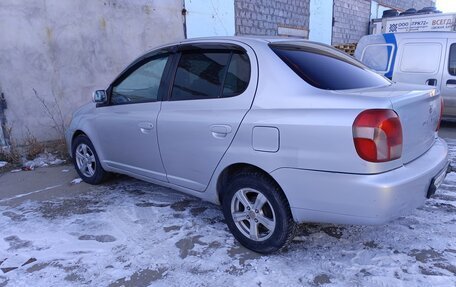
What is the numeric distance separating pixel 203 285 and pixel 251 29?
8.56m

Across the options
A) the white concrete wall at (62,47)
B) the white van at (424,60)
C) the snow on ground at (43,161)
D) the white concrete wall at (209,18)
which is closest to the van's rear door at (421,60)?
the white van at (424,60)

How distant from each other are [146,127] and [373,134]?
2.11m

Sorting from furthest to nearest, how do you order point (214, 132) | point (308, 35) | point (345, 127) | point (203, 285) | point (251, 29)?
1. point (308, 35)
2. point (251, 29)
3. point (214, 132)
4. point (203, 285)
5. point (345, 127)

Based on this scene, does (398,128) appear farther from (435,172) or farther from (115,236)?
(115,236)

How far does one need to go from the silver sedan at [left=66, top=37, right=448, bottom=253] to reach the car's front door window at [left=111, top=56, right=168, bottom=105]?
18 mm

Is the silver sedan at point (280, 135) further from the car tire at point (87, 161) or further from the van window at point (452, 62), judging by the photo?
the van window at point (452, 62)

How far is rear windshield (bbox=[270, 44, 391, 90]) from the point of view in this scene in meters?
2.73

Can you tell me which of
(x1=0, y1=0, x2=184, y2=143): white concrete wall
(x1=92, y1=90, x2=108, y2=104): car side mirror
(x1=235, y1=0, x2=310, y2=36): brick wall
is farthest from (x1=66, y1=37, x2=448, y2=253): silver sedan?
(x1=235, y1=0, x2=310, y2=36): brick wall

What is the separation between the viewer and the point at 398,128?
2361mm

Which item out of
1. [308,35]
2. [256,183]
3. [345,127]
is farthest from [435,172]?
[308,35]

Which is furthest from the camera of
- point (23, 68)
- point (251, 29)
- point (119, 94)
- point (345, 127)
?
point (251, 29)

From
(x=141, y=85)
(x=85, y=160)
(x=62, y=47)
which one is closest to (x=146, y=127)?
(x=141, y=85)

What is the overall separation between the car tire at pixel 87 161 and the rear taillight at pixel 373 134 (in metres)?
3.19

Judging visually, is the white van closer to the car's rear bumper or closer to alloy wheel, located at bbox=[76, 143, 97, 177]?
the car's rear bumper
